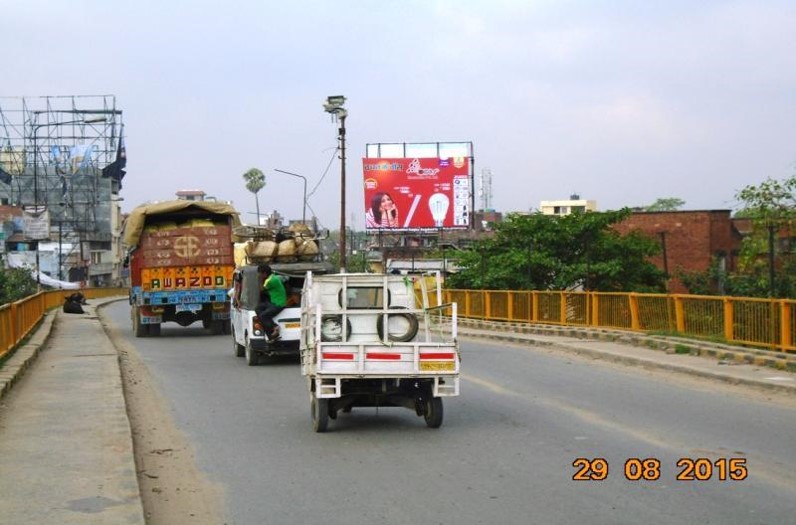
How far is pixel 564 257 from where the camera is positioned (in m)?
39.8

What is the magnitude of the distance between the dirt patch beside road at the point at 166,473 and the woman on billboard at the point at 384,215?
46.5 m

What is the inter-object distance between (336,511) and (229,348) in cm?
1753

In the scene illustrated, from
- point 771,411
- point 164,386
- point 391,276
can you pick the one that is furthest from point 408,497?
point 164,386

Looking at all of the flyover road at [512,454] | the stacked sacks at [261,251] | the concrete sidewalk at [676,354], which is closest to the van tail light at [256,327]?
the flyover road at [512,454]

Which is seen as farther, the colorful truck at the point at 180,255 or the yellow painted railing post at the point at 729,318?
the colorful truck at the point at 180,255

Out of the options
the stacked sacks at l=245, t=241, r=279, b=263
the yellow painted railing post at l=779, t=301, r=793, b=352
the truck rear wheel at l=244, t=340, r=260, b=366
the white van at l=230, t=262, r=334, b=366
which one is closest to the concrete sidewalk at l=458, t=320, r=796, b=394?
the yellow painted railing post at l=779, t=301, r=793, b=352

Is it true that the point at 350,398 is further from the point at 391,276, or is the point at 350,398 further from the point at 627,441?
the point at 627,441

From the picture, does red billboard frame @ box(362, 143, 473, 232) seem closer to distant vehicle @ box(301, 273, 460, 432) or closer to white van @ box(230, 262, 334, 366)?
white van @ box(230, 262, 334, 366)

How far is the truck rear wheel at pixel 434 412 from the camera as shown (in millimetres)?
10867

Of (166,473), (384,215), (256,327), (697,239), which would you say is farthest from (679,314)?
(384,215)
